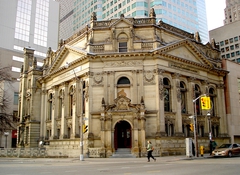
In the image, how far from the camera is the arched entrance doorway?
38.5m

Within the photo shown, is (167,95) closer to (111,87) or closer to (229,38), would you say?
(111,87)

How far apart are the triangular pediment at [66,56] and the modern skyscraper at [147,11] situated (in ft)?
141

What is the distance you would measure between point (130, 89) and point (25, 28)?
70.7 meters

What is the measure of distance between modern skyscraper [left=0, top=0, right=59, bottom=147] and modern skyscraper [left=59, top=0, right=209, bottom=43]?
1173cm

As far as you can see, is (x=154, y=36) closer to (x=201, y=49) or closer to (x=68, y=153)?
(x=201, y=49)

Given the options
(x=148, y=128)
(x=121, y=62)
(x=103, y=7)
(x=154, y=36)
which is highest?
(x=103, y=7)

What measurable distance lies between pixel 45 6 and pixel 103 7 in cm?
2276

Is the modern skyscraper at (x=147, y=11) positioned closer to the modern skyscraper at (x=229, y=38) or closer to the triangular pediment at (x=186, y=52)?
the modern skyscraper at (x=229, y=38)

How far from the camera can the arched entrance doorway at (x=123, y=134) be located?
1517 inches

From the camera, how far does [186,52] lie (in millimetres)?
45312

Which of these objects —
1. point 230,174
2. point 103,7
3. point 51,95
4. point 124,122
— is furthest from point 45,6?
point 230,174

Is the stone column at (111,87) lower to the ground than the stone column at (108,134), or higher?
higher

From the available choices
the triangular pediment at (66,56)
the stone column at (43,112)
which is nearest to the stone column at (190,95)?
the triangular pediment at (66,56)

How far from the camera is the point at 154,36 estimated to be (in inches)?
1610
